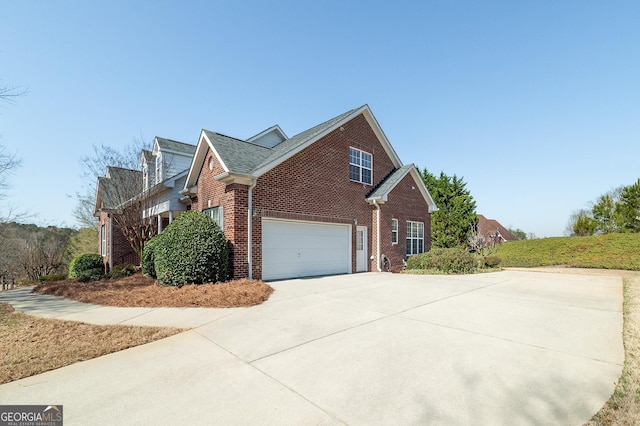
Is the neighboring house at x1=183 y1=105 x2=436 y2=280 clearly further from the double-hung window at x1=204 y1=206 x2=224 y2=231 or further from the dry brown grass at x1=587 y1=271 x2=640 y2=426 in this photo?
the dry brown grass at x1=587 y1=271 x2=640 y2=426

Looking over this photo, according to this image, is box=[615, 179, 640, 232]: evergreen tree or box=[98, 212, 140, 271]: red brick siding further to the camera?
box=[615, 179, 640, 232]: evergreen tree

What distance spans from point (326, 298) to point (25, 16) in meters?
11.6

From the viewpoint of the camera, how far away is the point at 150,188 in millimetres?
14352

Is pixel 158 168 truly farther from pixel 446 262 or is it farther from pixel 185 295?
pixel 446 262

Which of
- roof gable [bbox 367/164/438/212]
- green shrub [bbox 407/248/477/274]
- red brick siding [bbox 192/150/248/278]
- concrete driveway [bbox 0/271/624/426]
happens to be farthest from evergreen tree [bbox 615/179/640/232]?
red brick siding [bbox 192/150/248/278]

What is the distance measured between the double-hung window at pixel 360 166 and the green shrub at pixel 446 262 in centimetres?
494

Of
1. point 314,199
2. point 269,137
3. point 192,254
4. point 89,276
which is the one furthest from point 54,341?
point 269,137

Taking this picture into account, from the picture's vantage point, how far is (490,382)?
324 centimetres

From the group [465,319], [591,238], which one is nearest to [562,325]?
[465,319]

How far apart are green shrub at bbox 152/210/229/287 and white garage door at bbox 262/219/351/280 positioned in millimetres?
1774

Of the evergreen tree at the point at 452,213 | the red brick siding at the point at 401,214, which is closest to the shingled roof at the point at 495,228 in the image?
the evergreen tree at the point at 452,213

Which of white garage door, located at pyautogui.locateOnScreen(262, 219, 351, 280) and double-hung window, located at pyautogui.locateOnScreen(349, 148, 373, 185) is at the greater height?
double-hung window, located at pyautogui.locateOnScreen(349, 148, 373, 185)

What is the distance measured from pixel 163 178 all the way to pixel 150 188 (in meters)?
1.83

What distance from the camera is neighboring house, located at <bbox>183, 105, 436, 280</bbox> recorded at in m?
10.1
